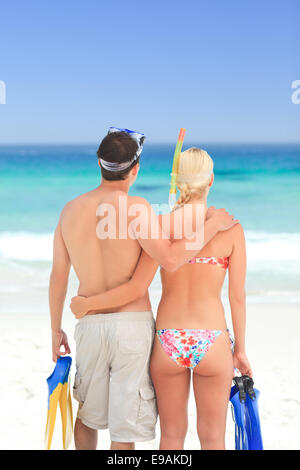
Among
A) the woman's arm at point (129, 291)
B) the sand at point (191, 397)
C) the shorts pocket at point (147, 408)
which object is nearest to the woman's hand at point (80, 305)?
the woman's arm at point (129, 291)

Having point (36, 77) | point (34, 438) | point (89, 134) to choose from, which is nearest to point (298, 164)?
point (89, 134)

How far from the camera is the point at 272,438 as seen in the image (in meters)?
3.21

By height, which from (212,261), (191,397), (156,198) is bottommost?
(191,397)

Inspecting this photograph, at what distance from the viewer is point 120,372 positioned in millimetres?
2227

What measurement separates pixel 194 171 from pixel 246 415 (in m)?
0.89

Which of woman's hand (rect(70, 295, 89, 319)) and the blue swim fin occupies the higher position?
woman's hand (rect(70, 295, 89, 319))

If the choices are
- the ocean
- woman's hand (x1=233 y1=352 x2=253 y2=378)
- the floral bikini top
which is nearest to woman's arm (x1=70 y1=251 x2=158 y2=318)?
the floral bikini top

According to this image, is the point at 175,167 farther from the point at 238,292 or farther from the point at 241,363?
the point at 241,363

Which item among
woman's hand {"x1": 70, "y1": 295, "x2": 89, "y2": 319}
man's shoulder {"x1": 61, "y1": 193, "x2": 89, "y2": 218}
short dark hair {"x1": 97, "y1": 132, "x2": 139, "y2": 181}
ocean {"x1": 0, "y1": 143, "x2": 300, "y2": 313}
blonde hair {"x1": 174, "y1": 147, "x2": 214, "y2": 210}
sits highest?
ocean {"x1": 0, "y1": 143, "x2": 300, "y2": 313}

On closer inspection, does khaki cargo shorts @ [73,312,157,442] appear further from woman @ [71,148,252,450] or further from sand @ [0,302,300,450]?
sand @ [0,302,300,450]

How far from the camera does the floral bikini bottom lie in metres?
2.15

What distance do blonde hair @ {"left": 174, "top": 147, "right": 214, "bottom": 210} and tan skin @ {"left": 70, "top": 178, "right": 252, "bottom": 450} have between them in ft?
0.18

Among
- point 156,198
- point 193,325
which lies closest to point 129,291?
point 193,325
